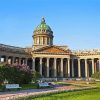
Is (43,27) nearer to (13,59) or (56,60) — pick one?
(56,60)

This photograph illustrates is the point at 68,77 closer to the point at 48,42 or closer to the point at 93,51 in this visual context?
the point at 93,51

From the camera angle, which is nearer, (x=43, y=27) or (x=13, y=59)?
(x=13, y=59)

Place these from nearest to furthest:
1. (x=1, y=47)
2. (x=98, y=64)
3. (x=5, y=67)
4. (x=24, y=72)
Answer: (x=5, y=67) < (x=24, y=72) < (x=1, y=47) < (x=98, y=64)

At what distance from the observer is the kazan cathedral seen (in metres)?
93.0

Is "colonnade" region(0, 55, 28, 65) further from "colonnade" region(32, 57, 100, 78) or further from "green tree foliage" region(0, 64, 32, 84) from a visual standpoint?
"green tree foliage" region(0, 64, 32, 84)

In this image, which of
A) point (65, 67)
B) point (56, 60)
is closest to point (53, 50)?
point (56, 60)

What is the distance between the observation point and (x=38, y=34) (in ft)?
356

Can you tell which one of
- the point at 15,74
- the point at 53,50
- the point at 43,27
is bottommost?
the point at 15,74

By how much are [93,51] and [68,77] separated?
44.7 ft

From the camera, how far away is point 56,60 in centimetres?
9888

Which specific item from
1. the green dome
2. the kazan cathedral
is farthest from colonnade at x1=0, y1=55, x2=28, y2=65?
the green dome

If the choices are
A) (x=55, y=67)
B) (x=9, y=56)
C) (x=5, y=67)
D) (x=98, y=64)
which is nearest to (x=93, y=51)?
(x=98, y=64)

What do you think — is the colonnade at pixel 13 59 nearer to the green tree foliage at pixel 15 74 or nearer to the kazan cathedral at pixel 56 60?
the kazan cathedral at pixel 56 60

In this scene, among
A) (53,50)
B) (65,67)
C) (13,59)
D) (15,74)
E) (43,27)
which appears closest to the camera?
(15,74)
